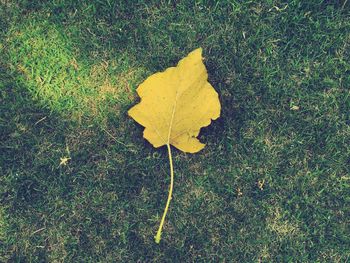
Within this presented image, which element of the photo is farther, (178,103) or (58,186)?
(58,186)

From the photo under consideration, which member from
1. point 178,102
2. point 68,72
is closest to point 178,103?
point 178,102

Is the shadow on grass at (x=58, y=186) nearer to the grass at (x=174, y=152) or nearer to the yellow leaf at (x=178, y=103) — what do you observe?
the grass at (x=174, y=152)

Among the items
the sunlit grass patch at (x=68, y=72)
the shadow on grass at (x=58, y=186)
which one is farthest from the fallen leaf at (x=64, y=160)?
the sunlit grass patch at (x=68, y=72)

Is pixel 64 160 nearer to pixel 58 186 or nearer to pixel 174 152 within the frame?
pixel 58 186

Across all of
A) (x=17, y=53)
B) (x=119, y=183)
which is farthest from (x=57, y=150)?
(x=17, y=53)

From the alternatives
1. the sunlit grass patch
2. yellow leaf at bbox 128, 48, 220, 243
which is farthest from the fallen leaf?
yellow leaf at bbox 128, 48, 220, 243

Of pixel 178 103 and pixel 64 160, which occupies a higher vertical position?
pixel 178 103

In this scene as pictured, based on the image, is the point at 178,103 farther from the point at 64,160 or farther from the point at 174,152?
the point at 64,160
